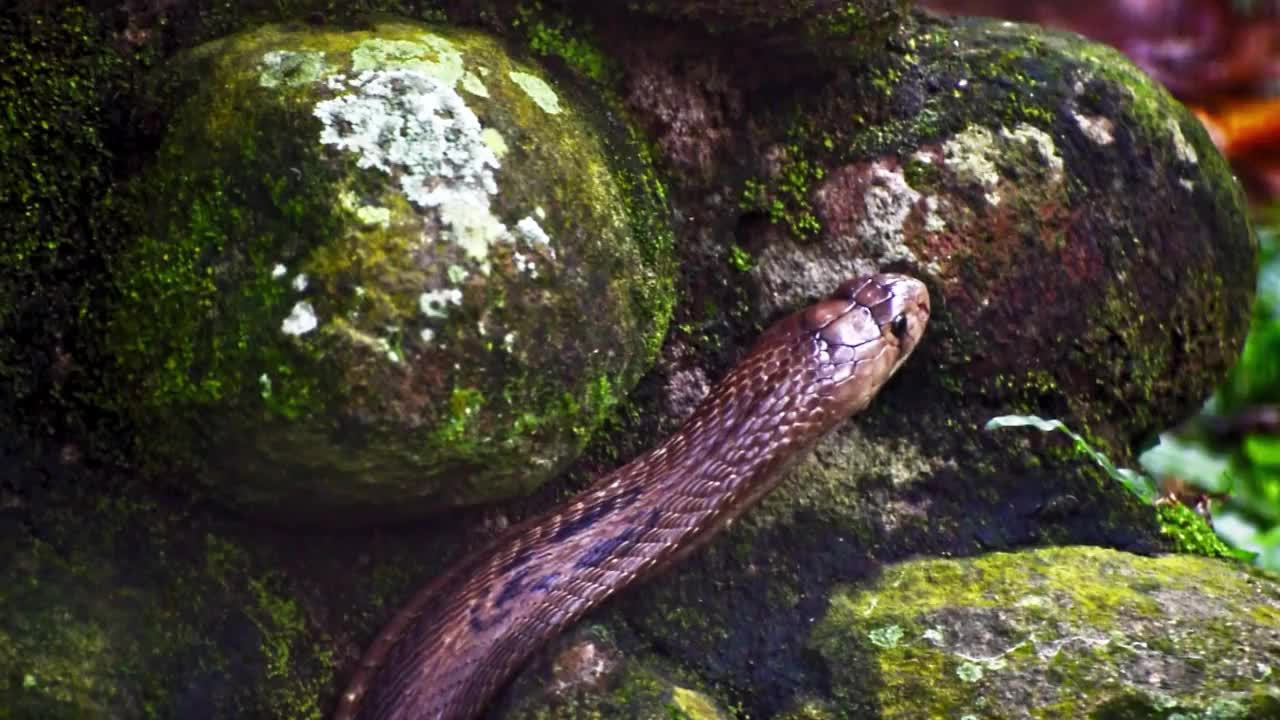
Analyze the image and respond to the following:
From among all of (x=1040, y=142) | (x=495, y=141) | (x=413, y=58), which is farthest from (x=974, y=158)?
(x=413, y=58)

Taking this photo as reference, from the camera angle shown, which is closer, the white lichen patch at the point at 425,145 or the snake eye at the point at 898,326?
the white lichen patch at the point at 425,145

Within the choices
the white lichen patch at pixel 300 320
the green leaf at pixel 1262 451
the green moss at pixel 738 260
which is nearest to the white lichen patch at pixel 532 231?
the white lichen patch at pixel 300 320

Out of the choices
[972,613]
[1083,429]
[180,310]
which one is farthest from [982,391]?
[180,310]

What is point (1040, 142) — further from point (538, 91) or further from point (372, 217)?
point (372, 217)

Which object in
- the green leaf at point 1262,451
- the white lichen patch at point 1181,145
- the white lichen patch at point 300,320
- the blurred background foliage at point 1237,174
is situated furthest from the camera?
the green leaf at point 1262,451

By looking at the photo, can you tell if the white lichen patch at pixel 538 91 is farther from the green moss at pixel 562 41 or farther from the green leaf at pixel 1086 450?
the green leaf at pixel 1086 450

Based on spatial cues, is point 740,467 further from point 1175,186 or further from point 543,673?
point 1175,186
